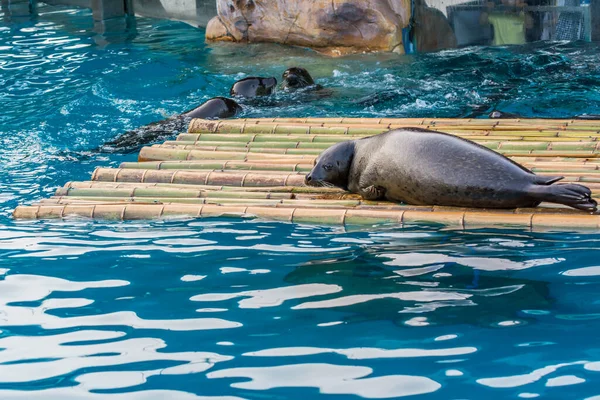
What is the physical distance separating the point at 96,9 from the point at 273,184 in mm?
11358

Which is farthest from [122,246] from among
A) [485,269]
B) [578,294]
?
[578,294]

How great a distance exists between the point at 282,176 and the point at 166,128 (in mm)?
3139

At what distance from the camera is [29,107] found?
9.63 meters


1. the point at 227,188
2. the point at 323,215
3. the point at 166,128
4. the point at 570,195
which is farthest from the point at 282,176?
the point at 166,128

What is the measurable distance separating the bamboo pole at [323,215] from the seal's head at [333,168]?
1.63 feet

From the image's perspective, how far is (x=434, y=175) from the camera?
436 centimetres

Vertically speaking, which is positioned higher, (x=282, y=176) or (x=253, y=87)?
(x=253, y=87)

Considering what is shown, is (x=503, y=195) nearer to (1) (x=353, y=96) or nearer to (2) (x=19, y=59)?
(1) (x=353, y=96)

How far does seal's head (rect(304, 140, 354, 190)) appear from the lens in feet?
16.3

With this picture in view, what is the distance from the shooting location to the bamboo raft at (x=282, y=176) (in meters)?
4.32

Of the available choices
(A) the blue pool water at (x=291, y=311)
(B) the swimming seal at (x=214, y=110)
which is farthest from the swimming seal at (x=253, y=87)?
(A) the blue pool water at (x=291, y=311)

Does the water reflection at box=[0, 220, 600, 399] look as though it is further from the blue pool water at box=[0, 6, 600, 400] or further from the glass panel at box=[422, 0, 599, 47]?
the glass panel at box=[422, 0, 599, 47]

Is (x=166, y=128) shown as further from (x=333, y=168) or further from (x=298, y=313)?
(x=298, y=313)

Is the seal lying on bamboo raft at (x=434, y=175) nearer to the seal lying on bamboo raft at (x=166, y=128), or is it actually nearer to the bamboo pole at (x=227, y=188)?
the bamboo pole at (x=227, y=188)
